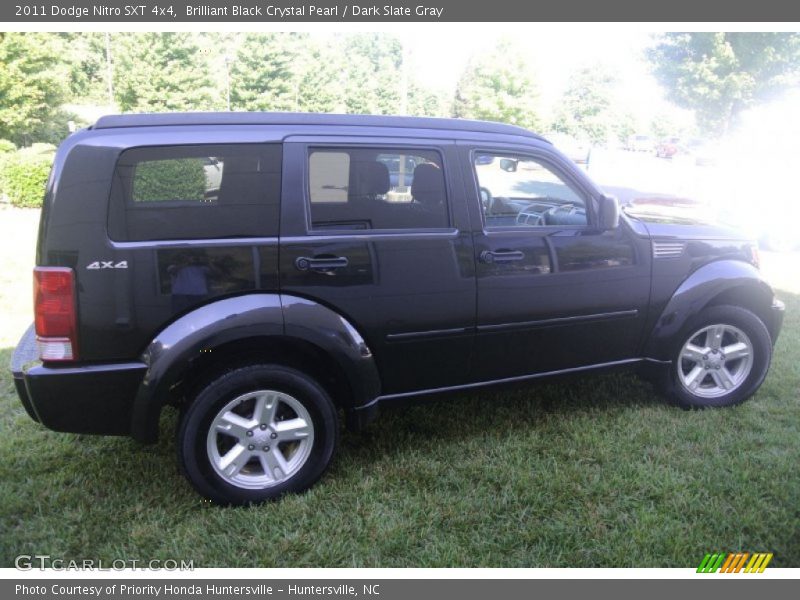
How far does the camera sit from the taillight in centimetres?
272

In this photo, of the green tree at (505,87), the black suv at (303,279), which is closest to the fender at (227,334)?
the black suv at (303,279)

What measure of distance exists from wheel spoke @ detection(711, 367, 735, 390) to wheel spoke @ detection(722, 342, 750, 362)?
0.09 meters

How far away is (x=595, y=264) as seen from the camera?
373 centimetres

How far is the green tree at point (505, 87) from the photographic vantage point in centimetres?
3120

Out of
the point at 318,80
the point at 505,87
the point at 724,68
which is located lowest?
the point at 724,68

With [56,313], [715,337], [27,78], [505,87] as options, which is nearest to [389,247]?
[56,313]

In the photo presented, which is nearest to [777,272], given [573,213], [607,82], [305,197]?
[573,213]

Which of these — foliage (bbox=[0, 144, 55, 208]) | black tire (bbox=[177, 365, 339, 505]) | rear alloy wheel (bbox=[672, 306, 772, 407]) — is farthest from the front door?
foliage (bbox=[0, 144, 55, 208])

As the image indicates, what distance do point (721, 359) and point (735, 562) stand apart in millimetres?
1835

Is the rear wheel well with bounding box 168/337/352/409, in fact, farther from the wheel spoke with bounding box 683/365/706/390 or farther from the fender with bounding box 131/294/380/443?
the wheel spoke with bounding box 683/365/706/390

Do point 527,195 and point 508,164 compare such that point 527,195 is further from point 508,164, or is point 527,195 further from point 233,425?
point 233,425

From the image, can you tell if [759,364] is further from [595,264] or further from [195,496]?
[195,496]

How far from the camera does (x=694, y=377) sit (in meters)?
4.18

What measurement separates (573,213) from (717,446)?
1666 mm
